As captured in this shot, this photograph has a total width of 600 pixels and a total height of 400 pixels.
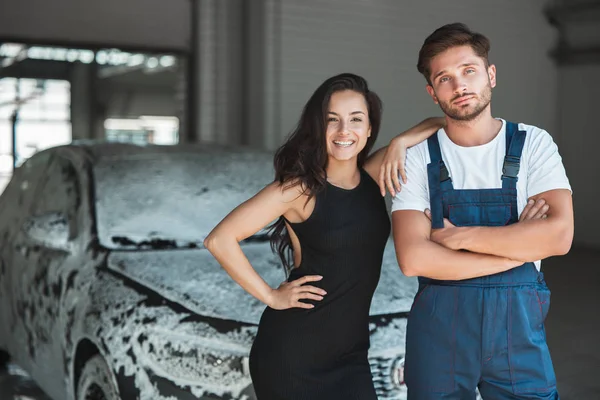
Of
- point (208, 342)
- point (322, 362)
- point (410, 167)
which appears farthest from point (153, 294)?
point (410, 167)

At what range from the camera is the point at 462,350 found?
1.98 meters

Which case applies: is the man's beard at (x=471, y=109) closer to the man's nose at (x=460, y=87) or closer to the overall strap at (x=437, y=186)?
the man's nose at (x=460, y=87)

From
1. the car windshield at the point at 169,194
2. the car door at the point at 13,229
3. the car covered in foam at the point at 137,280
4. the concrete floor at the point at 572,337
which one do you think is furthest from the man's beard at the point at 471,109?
the car door at the point at 13,229

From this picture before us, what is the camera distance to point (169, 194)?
3818 mm

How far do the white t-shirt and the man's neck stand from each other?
2 cm

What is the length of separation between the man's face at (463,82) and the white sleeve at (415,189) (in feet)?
0.55

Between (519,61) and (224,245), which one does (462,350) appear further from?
(519,61)

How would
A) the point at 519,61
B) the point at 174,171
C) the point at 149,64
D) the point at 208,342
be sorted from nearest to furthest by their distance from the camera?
the point at 208,342 < the point at 174,171 < the point at 519,61 < the point at 149,64

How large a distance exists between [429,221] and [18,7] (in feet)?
22.2

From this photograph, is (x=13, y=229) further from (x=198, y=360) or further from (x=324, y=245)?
(x=324, y=245)

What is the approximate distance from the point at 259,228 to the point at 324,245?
22 centimetres

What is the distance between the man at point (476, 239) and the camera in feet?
6.44

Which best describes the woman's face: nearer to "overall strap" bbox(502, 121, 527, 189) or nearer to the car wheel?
"overall strap" bbox(502, 121, 527, 189)

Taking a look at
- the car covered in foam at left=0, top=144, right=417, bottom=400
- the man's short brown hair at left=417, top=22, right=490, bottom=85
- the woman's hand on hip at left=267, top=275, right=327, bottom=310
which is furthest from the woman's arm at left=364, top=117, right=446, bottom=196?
the car covered in foam at left=0, top=144, right=417, bottom=400
